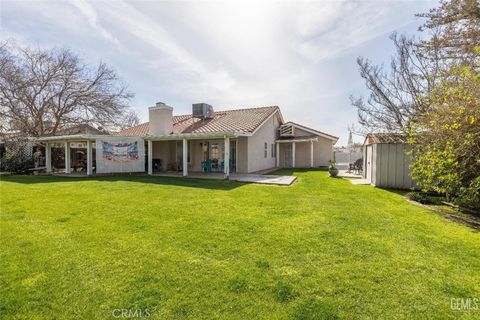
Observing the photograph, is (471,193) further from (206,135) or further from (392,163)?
(206,135)

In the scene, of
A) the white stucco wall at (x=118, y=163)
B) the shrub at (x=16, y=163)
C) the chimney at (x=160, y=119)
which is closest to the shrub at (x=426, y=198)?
the chimney at (x=160, y=119)

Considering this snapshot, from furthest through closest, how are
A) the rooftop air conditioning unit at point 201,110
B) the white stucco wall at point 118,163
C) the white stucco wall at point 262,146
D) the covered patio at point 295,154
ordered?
the covered patio at point 295,154, the rooftop air conditioning unit at point 201,110, the white stucco wall at point 262,146, the white stucco wall at point 118,163

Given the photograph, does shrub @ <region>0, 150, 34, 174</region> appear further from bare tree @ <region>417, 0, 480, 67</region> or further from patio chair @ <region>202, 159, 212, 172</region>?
bare tree @ <region>417, 0, 480, 67</region>

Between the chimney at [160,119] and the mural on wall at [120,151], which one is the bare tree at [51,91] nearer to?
the chimney at [160,119]

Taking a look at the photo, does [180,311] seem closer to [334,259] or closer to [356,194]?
[334,259]

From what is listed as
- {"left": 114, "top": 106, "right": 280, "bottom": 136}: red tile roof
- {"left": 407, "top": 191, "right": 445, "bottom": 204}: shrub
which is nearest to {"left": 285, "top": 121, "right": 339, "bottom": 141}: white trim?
{"left": 114, "top": 106, "right": 280, "bottom": 136}: red tile roof

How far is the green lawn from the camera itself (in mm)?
2701

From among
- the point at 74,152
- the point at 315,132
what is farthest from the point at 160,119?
the point at 315,132

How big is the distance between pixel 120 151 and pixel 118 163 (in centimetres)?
76

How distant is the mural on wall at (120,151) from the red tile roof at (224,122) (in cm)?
283

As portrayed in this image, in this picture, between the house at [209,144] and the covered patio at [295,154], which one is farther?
the covered patio at [295,154]

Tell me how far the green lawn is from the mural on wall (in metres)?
8.98

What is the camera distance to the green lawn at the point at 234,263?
2.70 m

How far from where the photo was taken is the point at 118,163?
15617 mm
